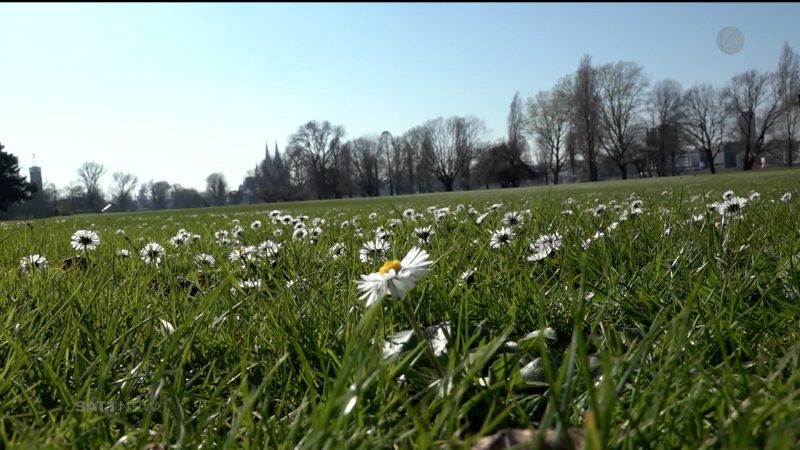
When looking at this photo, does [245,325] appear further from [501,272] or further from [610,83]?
[610,83]

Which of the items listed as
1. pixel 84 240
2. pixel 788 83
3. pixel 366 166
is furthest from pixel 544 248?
pixel 366 166

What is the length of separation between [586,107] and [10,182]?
63.3 metres

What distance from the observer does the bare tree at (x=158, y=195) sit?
4488 inches

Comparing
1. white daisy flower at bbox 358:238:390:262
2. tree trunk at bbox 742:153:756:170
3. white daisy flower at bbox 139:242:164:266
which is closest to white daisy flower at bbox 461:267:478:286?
white daisy flower at bbox 358:238:390:262

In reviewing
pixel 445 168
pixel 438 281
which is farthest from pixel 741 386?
pixel 445 168

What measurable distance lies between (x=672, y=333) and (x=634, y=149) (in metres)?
71.6

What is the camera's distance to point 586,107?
62.0 meters

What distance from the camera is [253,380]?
4.42 ft

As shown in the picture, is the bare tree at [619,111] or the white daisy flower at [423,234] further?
the bare tree at [619,111]

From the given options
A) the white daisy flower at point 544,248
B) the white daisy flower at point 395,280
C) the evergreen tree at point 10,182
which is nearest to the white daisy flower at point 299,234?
the white daisy flower at point 544,248

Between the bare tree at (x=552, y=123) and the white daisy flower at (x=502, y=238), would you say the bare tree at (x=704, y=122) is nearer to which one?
the bare tree at (x=552, y=123)

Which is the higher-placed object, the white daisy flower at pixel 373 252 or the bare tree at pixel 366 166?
the bare tree at pixel 366 166

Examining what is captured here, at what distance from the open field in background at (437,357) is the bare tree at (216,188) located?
112 m

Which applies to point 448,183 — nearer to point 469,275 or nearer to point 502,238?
point 502,238
